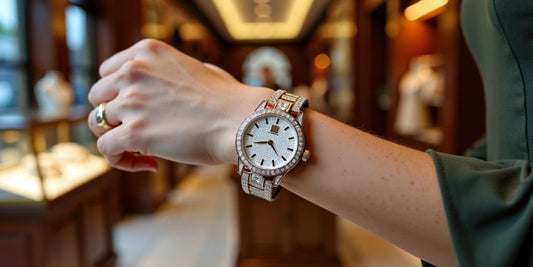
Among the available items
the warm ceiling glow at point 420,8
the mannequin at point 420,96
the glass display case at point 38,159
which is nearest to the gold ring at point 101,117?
the glass display case at point 38,159

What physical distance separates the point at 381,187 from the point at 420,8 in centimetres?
411

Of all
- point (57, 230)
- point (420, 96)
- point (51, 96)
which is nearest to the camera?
point (57, 230)

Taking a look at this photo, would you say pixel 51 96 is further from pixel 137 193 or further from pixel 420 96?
pixel 420 96

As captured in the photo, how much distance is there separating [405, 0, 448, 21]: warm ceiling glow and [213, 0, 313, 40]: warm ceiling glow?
5.09 metres

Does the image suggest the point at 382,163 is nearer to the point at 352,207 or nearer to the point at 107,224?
the point at 352,207

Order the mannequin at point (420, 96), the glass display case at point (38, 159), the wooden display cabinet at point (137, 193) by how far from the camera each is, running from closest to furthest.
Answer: the glass display case at point (38, 159)
the mannequin at point (420, 96)
the wooden display cabinet at point (137, 193)

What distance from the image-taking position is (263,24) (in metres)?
12.5

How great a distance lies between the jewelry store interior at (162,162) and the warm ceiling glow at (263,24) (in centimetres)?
350

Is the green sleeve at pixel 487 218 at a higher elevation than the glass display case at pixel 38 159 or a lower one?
higher

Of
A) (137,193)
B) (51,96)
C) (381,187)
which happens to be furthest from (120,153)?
(137,193)

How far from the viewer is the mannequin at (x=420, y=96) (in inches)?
146

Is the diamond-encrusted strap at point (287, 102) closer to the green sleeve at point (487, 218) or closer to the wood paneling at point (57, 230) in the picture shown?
the green sleeve at point (487, 218)

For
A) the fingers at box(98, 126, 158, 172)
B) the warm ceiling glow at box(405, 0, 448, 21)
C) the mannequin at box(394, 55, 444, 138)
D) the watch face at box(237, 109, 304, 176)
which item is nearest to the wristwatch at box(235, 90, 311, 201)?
the watch face at box(237, 109, 304, 176)

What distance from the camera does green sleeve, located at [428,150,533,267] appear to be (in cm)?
35
